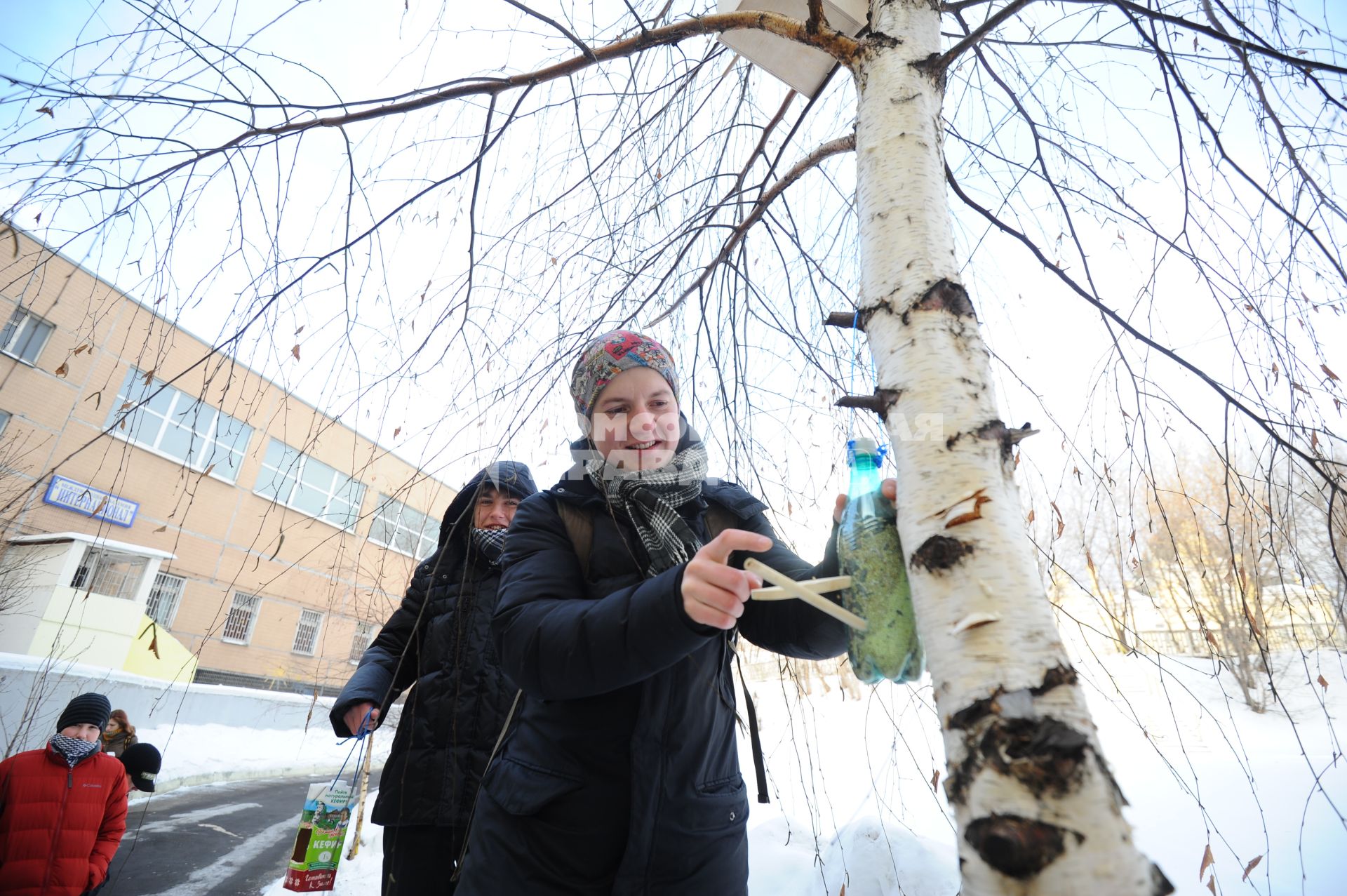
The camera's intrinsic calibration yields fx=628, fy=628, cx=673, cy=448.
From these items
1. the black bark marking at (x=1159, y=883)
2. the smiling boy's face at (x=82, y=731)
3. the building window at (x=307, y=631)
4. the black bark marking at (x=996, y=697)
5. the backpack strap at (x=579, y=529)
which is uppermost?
the building window at (x=307, y=631)

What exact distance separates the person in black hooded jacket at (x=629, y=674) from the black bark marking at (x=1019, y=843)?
40cm

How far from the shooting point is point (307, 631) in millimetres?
18969

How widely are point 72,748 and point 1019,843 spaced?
479 centimetres

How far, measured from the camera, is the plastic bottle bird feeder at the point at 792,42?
1.99 meters

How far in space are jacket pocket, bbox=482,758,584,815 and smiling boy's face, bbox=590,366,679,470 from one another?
63 cm

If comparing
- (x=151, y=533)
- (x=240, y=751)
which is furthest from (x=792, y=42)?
(x=151, y=533)

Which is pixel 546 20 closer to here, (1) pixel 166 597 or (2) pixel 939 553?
(2) pixel 939 553

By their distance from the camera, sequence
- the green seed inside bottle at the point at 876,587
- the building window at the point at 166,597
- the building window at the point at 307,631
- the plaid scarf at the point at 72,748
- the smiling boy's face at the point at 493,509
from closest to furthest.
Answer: the green seed inside bottle at the point at 876,587, the smiling boy's face at the point at 493,509, the plaid scarf at the point at 72,748, the building window at the point at 166,597, the building window at the point at 307,631

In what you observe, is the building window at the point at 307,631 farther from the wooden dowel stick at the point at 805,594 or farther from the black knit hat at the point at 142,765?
the wooden dowel stick at the point at 805,594

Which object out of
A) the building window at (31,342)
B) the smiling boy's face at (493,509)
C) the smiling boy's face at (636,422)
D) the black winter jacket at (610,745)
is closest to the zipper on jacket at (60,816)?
the smiling boy's face at (493,509)

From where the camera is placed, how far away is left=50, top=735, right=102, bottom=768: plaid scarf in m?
3.43

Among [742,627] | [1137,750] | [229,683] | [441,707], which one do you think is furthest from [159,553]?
[1137,750]

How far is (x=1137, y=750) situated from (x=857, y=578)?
626 cm

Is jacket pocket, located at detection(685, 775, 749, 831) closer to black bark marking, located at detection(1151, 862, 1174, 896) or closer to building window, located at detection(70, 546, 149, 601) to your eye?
black bark marking, located at detection(1151, 862, 1174, 896)
